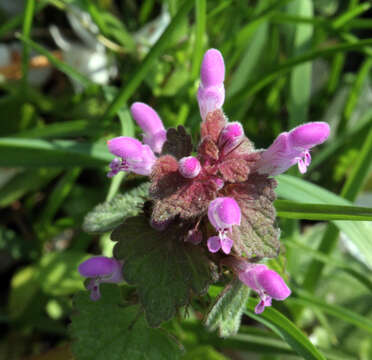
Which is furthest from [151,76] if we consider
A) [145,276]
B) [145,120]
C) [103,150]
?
[145,276]

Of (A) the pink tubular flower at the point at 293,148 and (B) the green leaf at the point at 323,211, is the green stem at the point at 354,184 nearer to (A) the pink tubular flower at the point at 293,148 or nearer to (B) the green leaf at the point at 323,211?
(B) the green leaf at the point at 323,211

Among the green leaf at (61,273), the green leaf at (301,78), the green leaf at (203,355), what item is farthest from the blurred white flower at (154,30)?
the green leaf at (203,355)

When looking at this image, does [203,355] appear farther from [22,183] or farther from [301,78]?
[301,78]

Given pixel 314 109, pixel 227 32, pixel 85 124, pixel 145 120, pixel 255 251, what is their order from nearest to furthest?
1. pixel 255 251
2. pixel 145 120
3. pixel 85 124
4. pixel 227 32
5. pixel 314 109

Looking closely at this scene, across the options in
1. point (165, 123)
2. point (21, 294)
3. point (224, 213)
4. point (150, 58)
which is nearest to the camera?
point (224, 213)

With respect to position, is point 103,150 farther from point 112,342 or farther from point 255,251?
point 255,251

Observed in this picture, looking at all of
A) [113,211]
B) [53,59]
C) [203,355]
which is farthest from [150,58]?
[203,355]
